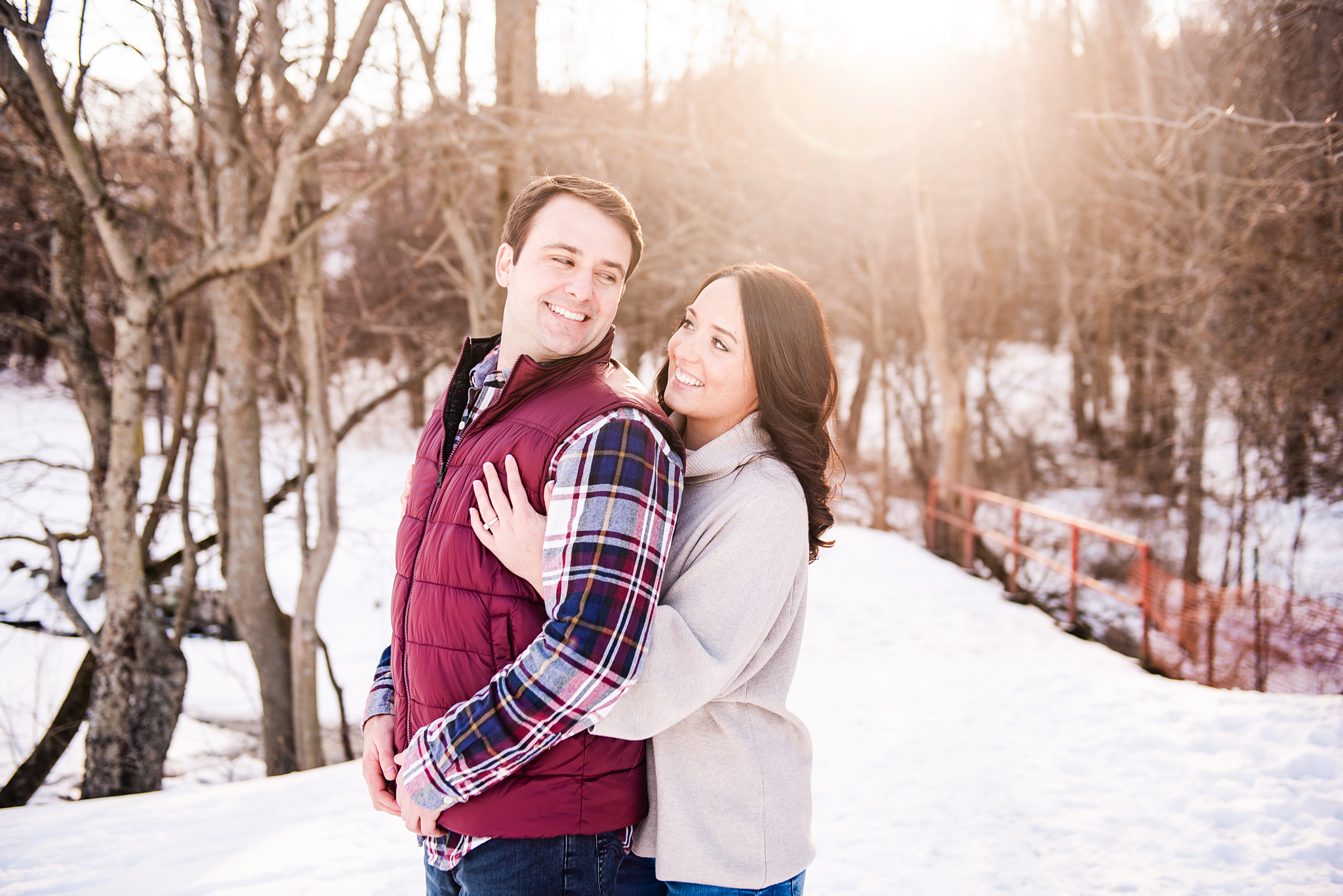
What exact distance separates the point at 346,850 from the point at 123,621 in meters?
3.64

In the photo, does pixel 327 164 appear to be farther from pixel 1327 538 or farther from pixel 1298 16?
pixel 1327 538

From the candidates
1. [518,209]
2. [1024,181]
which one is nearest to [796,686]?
[518,209]

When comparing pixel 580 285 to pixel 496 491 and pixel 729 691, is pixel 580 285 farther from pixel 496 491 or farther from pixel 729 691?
pixel 729 691

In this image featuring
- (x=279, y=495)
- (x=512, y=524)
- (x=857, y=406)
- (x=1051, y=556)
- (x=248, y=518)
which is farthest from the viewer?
(x=857, y=406)

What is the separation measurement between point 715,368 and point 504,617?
761 millimetres

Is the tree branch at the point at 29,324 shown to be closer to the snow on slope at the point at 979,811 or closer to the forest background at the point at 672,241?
the forest background at the point at 672,241

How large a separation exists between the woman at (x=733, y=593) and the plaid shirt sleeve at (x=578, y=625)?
78mm

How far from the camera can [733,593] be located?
5.22 ft

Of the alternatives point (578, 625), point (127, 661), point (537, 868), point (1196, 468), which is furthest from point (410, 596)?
point (1196, 468)

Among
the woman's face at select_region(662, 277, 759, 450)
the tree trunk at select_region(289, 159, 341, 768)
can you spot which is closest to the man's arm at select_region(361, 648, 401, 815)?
the woman's face at select_region(662, 277, 759, 450)

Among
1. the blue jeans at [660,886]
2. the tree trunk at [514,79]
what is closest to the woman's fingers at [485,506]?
the blue jeans at [660,886]

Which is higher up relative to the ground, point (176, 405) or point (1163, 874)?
point (176, 405)

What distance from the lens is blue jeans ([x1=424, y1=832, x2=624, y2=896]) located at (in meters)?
1.56

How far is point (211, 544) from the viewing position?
8.21 meters
